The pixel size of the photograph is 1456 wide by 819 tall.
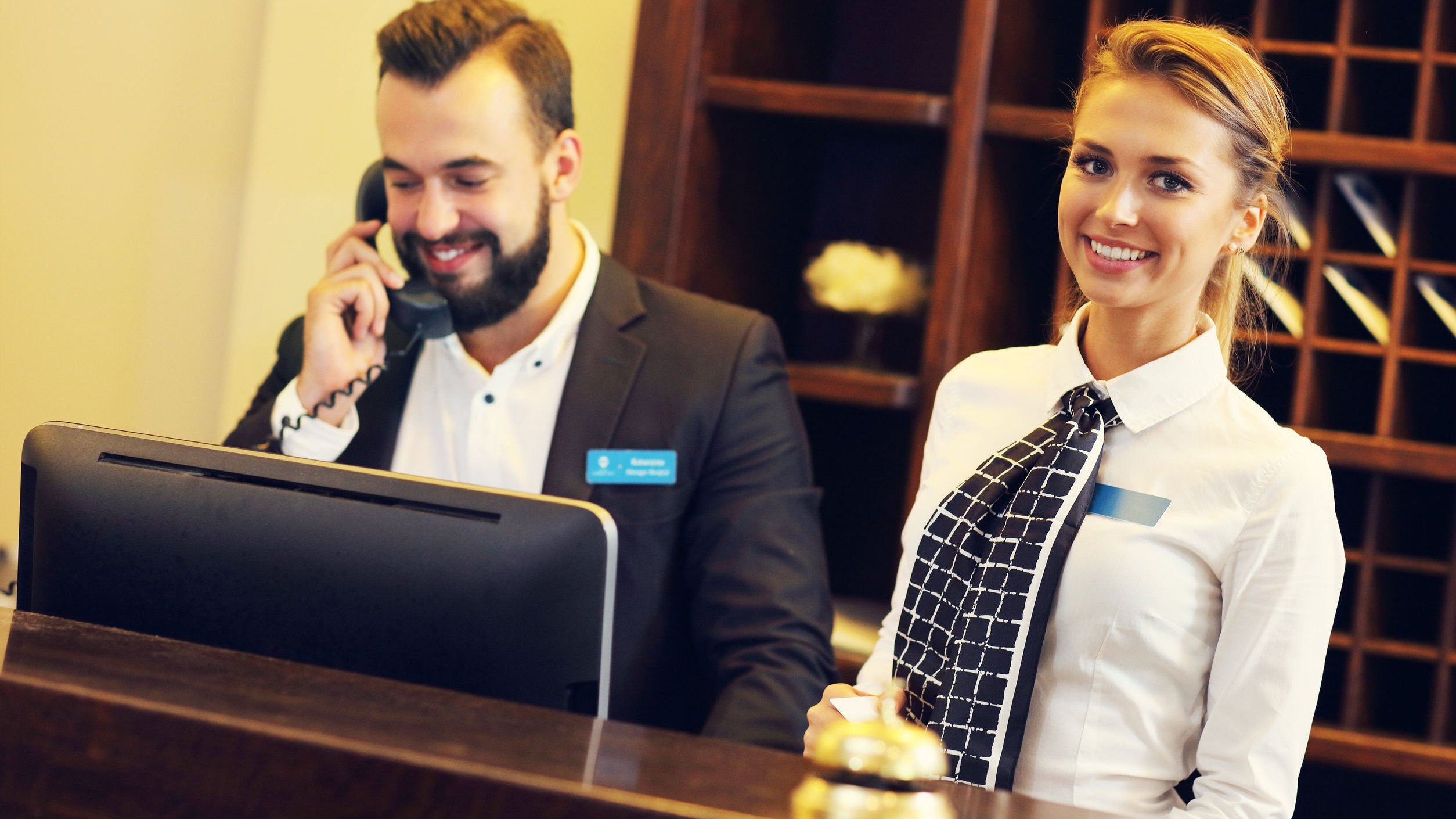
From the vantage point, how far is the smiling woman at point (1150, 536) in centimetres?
123

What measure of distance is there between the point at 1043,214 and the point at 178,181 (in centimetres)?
158

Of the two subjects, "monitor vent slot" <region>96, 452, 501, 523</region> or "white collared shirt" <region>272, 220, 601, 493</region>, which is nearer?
"monitor vent slot" <region>96, 452, 501, 523</region>

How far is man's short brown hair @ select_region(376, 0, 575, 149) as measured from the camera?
6.59 feet

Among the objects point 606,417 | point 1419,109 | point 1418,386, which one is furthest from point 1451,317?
point 606,417

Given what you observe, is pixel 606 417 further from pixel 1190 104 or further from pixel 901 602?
pixel 1190 104

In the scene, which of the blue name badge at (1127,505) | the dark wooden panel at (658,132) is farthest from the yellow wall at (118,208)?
the blue name badge at (1127,505)

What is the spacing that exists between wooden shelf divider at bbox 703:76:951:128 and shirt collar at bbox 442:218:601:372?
0.35 m

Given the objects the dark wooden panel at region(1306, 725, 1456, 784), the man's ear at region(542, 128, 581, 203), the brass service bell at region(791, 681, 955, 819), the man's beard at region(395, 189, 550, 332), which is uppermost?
the man's ear at region(542, 128, 581, 203)

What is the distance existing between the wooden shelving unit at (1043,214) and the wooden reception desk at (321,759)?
1.28 metres

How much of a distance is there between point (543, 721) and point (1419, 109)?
1626 mm

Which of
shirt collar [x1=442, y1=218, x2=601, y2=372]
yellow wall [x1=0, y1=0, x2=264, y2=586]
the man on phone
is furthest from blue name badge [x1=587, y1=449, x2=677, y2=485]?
yellow wall [x1=0, y1=0, x2=264, y2=586]

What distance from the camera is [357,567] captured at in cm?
94

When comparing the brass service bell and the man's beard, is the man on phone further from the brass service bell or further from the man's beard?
the brass service bell

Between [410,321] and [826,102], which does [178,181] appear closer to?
[410,321]
